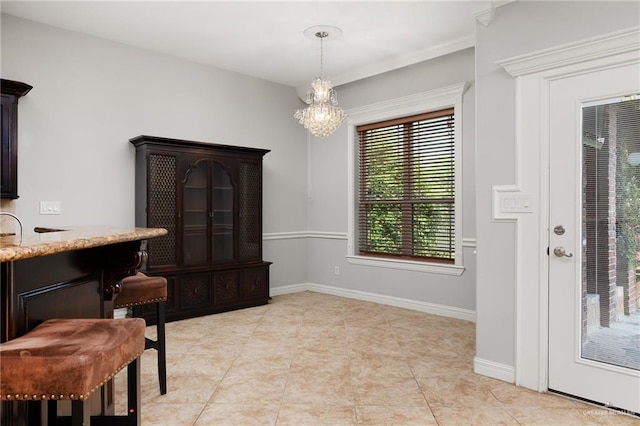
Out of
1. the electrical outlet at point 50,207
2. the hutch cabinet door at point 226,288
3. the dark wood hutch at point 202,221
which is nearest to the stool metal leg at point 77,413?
the dark wood hutch at point 202,221

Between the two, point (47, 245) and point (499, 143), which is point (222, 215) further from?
point (47, 245)

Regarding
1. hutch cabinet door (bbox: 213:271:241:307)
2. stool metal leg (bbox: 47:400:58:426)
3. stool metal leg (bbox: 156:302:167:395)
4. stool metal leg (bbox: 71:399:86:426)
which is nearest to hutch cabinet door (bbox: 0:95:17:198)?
stool metal leg (bbox: 156:302:167:395)

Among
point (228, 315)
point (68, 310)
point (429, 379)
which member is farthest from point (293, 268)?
point (68, 310)

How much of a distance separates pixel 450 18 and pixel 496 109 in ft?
4.76

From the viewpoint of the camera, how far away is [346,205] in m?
5.83

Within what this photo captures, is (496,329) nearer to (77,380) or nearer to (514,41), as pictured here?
(514,41)

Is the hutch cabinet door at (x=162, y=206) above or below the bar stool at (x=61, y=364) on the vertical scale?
above

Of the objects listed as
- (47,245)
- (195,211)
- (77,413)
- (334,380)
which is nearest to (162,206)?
(195,211)

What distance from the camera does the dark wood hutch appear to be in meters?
4.43

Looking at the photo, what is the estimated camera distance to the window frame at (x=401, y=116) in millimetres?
4680

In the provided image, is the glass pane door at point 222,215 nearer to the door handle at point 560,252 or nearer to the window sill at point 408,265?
the window sill at point 408,265

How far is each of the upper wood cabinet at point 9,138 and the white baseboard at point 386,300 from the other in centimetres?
324

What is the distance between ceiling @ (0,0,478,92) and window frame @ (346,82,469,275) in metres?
0.44

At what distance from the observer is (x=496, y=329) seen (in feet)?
9.66
